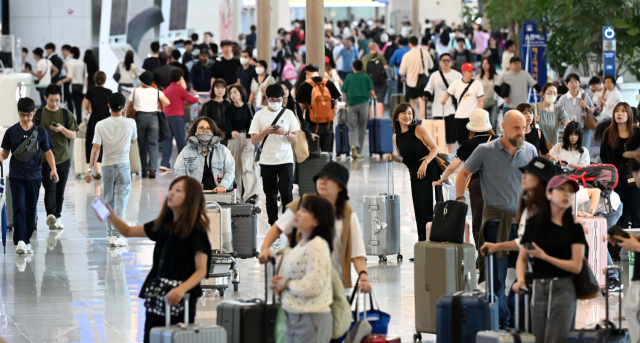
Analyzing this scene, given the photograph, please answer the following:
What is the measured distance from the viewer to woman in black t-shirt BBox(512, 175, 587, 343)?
567 cm

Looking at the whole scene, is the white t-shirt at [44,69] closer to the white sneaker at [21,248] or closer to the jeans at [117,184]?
the jeans at [117,184]

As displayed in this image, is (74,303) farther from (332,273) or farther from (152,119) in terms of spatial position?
(152,119)

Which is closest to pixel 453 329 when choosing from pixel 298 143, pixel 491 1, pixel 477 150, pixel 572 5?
pixel 477 150

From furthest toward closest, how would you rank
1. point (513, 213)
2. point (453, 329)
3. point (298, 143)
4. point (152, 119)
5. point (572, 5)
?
point (572, 5)
point (152, 119)
point (298, 143)
point (513, 213)
point (453, 329)

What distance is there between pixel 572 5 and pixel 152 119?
8.59 metres

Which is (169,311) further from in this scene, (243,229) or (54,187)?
(54,187)

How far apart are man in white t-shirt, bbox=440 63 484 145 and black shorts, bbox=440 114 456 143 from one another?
2.60 feet

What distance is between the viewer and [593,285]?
578cm

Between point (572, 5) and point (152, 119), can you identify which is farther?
point (572, 5)

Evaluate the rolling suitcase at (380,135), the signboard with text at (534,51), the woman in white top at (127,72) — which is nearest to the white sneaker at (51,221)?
the rolling suitcase at (380,135)

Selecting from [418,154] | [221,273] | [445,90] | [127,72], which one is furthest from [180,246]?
[127,72]

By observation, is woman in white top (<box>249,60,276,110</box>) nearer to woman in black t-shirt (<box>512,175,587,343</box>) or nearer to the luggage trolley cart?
the luggage trolley cart

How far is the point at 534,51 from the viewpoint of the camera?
2305 cm

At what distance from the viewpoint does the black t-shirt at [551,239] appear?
5.68 metres
